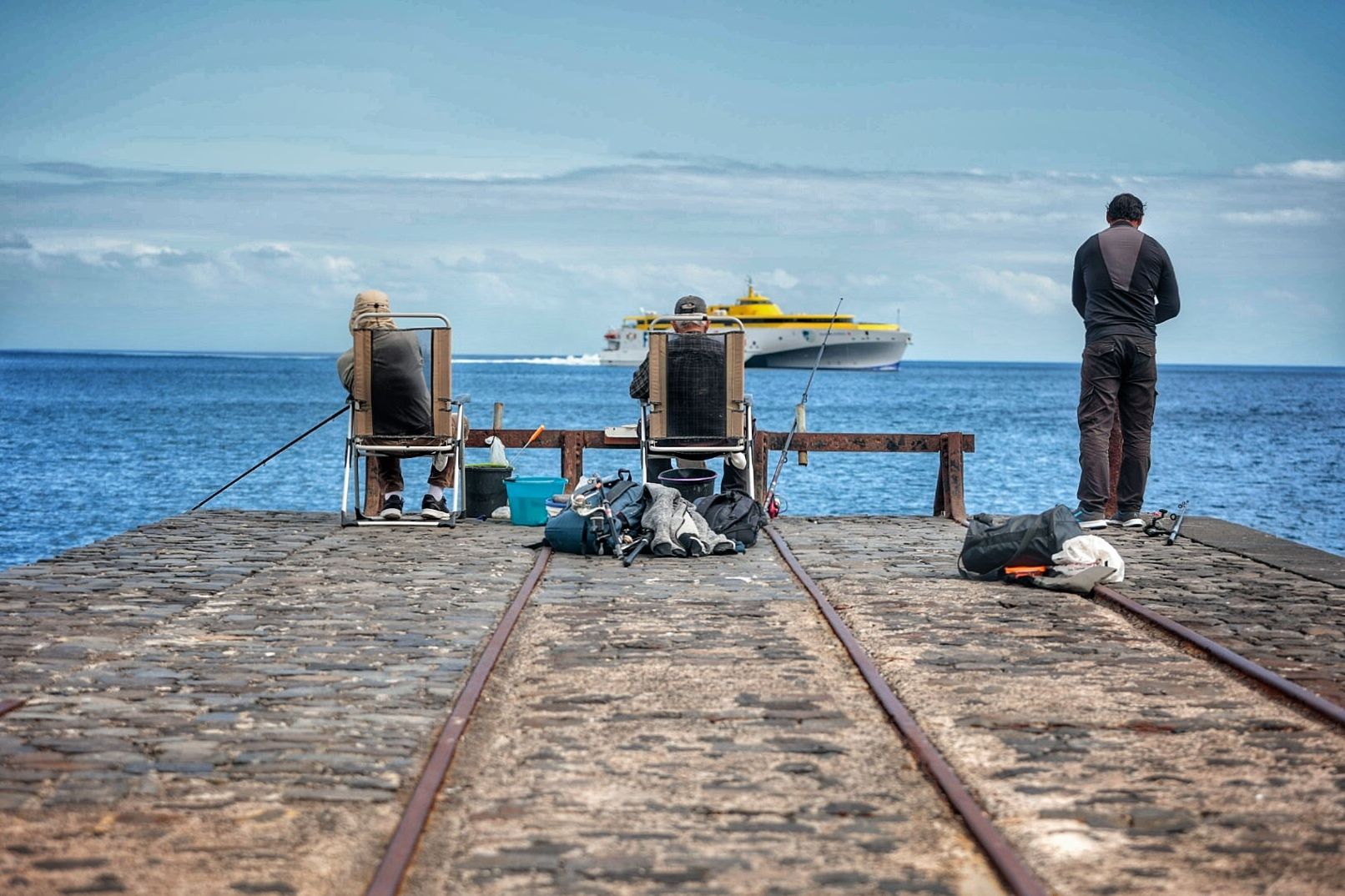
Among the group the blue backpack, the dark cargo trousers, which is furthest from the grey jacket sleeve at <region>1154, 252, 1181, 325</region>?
the blue backpack

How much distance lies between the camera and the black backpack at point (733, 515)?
9.26 metres

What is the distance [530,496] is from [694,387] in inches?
57.2

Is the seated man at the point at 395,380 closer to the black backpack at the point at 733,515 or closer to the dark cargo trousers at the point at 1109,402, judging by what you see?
the black backpack at the point at 733,515

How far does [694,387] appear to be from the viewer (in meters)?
10.4

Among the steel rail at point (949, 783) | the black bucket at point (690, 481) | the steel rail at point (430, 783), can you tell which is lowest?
the steel rail at point (430, 783)

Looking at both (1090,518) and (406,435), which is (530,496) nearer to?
(406,435)

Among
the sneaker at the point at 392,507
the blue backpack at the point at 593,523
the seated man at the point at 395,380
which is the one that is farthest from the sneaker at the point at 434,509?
the blue backpack at the point at 593,523

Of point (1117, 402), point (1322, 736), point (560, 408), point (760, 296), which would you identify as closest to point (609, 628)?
point (1322, 736)

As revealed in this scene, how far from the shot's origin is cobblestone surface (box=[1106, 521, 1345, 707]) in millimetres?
5664

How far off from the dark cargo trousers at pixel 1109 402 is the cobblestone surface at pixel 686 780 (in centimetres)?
371

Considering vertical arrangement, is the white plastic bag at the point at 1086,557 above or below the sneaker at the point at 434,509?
above

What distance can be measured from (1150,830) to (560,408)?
74289 millimetres

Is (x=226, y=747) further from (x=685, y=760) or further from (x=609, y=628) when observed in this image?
(x=609, y=628)

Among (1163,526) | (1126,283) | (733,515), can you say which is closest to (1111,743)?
(733,515)
